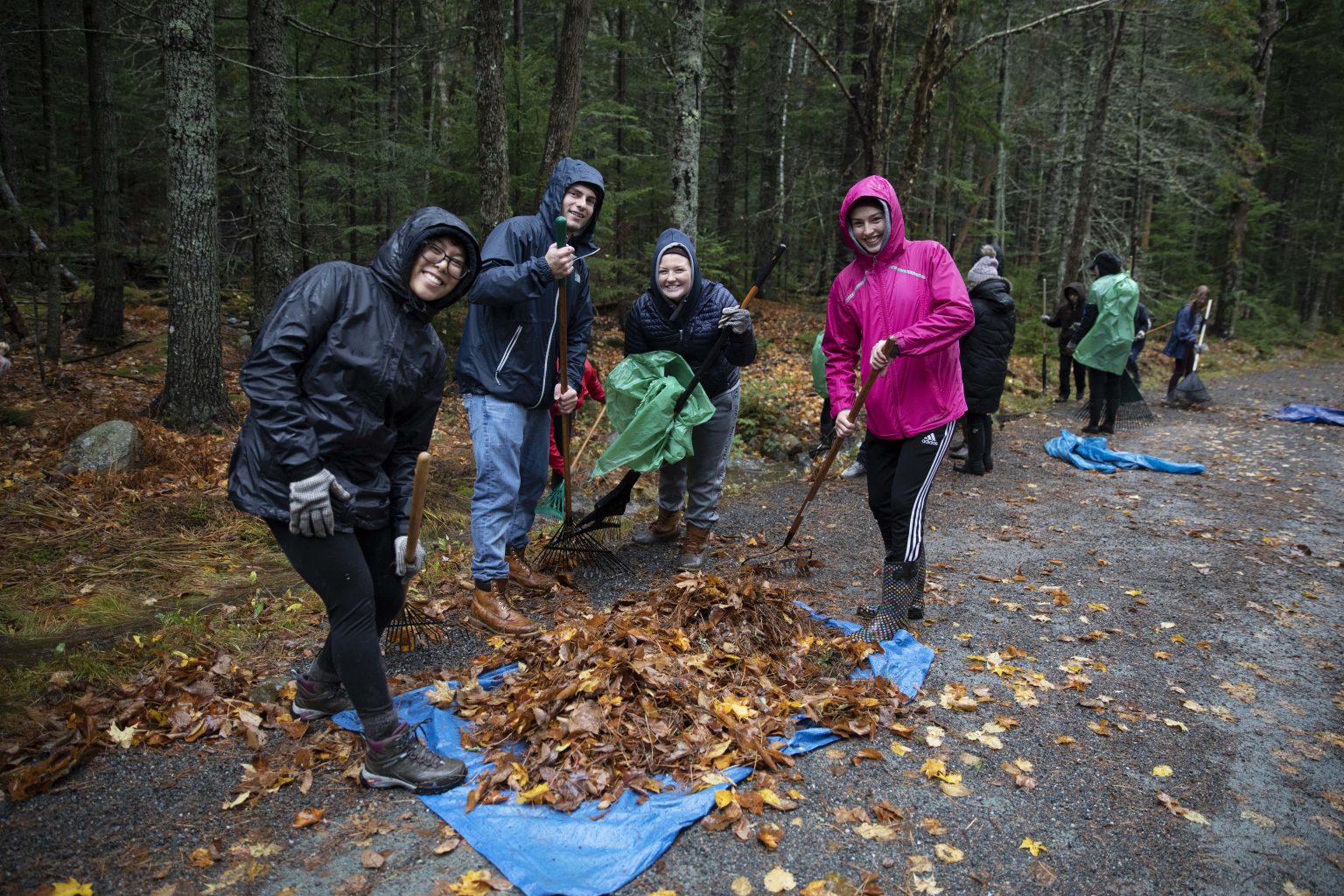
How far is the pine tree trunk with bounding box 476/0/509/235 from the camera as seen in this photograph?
8.09 metres

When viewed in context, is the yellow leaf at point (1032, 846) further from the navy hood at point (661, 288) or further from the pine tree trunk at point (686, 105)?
the pine tree trunk at point (686, 105)

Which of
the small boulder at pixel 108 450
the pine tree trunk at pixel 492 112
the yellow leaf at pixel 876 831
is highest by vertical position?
the pine tree trunk at pixel 492 112

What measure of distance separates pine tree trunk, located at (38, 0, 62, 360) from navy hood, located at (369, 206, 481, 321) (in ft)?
23.7

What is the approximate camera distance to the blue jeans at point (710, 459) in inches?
196

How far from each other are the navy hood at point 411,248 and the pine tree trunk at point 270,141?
7365 millimetres

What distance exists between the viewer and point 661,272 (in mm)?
4613

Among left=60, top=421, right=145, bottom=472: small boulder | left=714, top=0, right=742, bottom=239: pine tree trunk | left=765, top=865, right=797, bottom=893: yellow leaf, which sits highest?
left=714, top=0, right=742, bottom=239: pine tree trunk

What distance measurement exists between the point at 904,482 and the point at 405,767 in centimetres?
272

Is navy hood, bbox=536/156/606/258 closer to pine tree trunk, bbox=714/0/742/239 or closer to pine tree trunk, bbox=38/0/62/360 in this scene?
pine tree trunk, bbox=38/0/62/360

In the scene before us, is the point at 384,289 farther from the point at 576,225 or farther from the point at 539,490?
the point at 539,490

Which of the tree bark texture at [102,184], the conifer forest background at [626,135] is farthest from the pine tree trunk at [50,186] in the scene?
the tree bark texture at [102,184]

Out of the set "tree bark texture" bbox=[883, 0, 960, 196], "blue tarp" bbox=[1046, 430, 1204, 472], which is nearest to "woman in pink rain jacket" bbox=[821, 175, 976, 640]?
"blue tarp" bbox=[1046, 430, 1204, 472]

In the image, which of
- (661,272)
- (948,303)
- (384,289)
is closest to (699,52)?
(661,272)

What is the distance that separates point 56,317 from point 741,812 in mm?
9741
